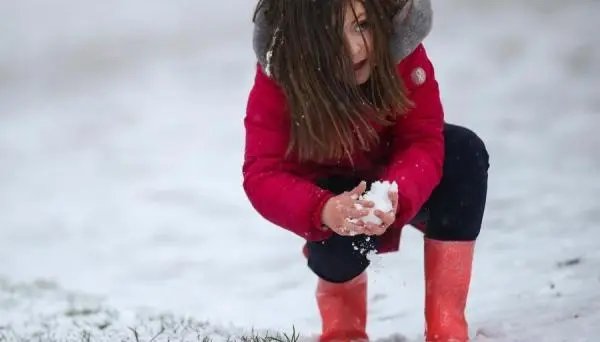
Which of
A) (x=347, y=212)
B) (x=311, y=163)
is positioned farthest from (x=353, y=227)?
(x=311, y=163)

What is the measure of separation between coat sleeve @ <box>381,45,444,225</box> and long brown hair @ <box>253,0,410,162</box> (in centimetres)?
10

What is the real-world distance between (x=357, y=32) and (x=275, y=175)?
53 centimetres

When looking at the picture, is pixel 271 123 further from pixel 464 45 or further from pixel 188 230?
pixel 464 45

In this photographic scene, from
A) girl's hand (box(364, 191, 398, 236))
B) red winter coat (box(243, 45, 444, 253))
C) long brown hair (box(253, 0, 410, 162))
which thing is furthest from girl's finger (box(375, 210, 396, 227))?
long brown hair (box(253, 0, 410, 162))

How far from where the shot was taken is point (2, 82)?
32.8 feet

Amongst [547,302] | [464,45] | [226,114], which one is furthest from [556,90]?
[547,302]

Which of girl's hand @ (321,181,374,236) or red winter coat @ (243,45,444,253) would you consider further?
red winter coat @ (243,45,444,253)

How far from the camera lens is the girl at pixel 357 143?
268 cm

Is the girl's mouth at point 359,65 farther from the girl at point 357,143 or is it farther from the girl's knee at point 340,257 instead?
the girl's knee at point 340,257

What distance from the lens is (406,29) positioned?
2.75 metres

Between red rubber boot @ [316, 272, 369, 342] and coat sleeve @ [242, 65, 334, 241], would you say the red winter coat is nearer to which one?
coat sleeve @ [242, 65, 334, 241]

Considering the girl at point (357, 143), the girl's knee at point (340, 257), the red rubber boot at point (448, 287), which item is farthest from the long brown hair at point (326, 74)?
the red rubber boot at point (448, 287)

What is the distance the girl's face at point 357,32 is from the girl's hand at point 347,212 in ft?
1.27

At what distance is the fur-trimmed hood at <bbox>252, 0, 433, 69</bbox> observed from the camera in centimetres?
274
